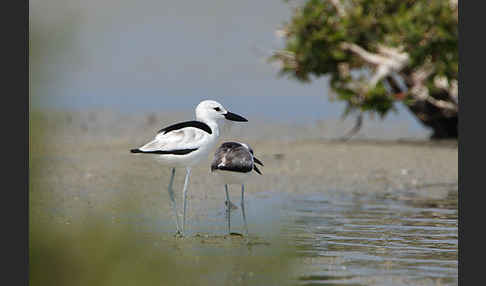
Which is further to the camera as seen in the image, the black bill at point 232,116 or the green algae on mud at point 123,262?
the black bill at point 232,116

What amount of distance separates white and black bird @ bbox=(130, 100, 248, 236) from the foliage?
12.3m

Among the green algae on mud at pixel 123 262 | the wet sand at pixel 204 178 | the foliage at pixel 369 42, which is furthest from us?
the foliage at pixel 369 42

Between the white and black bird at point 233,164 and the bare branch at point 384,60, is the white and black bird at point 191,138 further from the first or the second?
the bare branch at point 384,60

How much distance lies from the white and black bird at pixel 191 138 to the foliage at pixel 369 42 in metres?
12.3

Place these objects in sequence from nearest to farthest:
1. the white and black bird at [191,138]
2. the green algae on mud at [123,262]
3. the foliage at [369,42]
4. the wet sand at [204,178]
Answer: the green algae on mud at [123,262], the wet sand at [204,178], the white and black bird at [191,138], the foliage at [369,42]

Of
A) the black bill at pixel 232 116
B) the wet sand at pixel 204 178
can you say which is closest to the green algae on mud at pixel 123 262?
the wet sand at pixel 204 178

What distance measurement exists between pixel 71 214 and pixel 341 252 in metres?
3.14

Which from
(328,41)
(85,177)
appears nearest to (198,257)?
(85,177)

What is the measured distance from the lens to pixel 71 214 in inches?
310

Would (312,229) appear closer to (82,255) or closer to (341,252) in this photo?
(341,252)

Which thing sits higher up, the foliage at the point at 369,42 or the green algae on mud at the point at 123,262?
the foliage at the point at 369,42

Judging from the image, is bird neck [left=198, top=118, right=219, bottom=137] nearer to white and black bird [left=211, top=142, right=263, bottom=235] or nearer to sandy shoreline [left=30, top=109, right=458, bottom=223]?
white and black bird [left=211, top=142, right=263, bottom=235]

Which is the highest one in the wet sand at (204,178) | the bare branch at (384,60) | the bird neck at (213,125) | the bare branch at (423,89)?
the bare branch at (384,60)

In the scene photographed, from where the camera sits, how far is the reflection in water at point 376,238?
5.18 m
